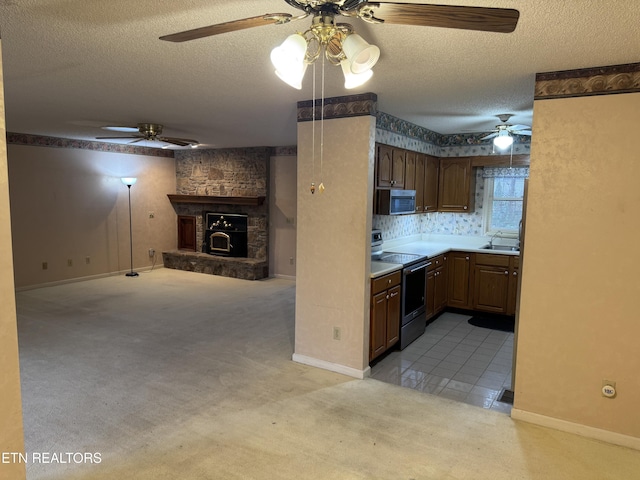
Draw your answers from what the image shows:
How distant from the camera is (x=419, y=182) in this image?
5.41m

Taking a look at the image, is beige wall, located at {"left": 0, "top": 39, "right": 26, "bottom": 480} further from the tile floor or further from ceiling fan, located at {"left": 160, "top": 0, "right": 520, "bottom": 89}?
the tile floor

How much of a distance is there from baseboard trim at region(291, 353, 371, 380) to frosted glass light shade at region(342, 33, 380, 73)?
9.02ft

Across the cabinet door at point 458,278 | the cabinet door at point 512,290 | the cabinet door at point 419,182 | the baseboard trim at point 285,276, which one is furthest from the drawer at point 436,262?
the baseboard trim at point 285,276

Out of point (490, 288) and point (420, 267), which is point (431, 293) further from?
point (490, 288)

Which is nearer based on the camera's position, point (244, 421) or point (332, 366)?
point (244, 421)

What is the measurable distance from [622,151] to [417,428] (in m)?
2.16

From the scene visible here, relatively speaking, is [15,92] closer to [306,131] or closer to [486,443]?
[306,131]

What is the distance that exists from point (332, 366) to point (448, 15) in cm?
304

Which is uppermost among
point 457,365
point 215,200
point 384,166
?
point 384,166

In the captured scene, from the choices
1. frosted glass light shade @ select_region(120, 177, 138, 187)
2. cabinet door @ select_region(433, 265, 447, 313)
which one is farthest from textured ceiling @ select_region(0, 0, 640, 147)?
frosted glass light shade @ select_region(120, 177, 138, 187)

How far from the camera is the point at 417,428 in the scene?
291 cm

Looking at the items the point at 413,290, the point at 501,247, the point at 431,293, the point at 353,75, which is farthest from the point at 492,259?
the point at 353,75

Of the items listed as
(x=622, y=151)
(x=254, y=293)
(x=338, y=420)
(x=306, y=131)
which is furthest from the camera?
(x=254, y=293)

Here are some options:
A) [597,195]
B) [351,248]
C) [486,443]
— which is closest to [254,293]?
[351,248]
